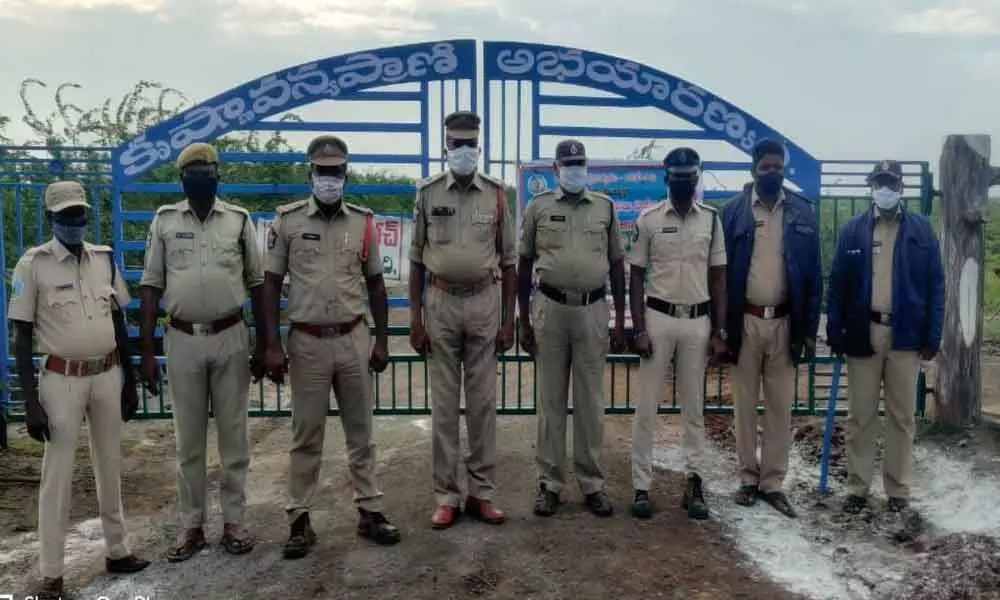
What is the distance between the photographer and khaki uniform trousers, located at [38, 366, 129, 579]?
12.0 ft

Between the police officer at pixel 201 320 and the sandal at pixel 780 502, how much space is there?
9.20ft

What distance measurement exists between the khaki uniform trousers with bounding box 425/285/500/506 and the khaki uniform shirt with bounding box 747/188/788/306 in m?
1.39

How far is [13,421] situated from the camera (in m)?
5.98

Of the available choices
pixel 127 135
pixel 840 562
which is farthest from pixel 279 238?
pixel 127 135

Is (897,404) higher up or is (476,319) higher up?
(476,319)

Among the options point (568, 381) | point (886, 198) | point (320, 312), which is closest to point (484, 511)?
point (568, 381)

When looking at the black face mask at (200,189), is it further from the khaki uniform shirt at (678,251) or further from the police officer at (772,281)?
the police officer at (772,281)

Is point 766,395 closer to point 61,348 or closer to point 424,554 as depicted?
point 424,554

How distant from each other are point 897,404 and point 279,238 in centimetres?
335

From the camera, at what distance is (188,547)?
409 cm

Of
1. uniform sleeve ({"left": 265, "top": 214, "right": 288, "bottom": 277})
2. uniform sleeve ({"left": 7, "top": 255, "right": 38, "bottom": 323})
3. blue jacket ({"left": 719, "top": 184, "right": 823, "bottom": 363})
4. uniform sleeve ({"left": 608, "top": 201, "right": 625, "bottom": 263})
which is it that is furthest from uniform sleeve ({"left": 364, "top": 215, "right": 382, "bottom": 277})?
blue jacket ({"left": 719, "top": 184, "right": 823, "bottom": 363})

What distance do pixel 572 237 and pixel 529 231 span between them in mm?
240

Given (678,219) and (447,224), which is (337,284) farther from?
(678,219)

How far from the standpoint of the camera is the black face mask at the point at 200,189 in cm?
395
